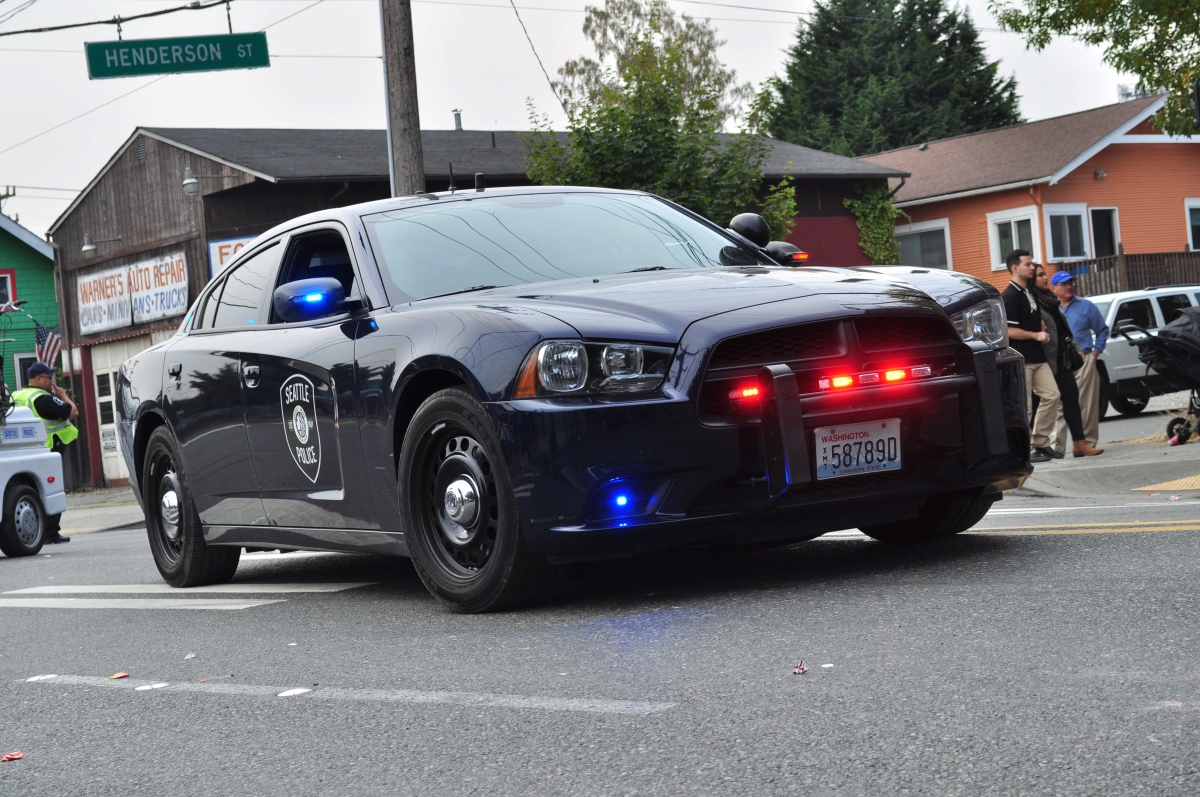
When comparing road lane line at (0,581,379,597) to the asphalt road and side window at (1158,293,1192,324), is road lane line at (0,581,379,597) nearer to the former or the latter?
the asphalt road

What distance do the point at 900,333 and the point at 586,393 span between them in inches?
45.9

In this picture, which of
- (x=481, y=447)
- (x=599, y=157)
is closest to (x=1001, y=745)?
(x=481, y=447)

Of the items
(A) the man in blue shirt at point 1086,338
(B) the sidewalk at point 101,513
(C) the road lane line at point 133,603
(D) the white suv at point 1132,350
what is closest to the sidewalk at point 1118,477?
(A) the man in blue shirt at point 1086,338

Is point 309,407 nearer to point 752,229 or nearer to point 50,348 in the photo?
point 752,229

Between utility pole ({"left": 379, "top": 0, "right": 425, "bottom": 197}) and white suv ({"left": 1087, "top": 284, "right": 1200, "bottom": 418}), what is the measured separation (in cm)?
953

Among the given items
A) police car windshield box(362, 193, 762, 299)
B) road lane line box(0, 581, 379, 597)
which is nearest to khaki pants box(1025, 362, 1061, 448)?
police car windshield box(362, 193, 762, 299)

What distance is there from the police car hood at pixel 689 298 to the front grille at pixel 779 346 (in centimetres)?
5

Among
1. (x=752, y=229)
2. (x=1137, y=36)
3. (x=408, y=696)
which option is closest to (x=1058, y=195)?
(x=1137, y=36)

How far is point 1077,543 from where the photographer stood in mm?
6172

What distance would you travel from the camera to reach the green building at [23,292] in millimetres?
42531

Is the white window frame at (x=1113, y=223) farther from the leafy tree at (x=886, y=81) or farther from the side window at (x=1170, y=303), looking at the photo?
the leafy tree at (x=886, y=81)

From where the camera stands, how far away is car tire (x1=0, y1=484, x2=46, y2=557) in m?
13.2

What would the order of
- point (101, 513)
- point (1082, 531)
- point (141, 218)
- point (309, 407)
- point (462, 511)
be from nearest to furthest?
point (462, 511)
point (309, 407)
point (1082, 531)
point (101, 513)
point (141, 218)

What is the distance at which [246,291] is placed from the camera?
295 inches
